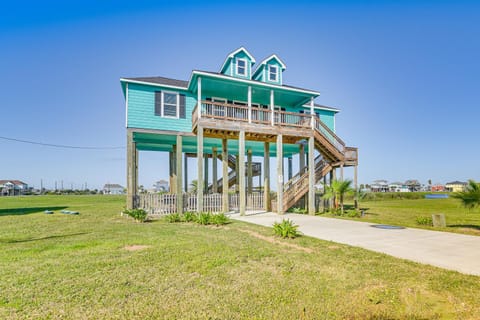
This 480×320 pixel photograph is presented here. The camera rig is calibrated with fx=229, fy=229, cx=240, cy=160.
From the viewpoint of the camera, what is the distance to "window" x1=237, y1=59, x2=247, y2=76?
626 inches

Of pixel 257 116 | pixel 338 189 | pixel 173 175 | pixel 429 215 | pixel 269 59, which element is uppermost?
pixel 269 59

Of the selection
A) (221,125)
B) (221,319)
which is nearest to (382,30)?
(221,125)

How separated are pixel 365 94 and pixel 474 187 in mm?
14992

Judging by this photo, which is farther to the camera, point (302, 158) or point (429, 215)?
point (302, 158)

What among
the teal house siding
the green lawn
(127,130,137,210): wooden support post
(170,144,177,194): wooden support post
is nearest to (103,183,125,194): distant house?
(170,144,177,194): wooden support post

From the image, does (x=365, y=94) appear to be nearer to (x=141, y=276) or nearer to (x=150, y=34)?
(x=150, y=34)

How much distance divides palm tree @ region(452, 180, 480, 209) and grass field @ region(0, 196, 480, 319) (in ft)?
20.9

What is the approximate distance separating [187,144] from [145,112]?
184 inches

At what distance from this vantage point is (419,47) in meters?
16.3

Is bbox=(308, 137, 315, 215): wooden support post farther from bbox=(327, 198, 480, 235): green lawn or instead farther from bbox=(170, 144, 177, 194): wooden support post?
bbox=(170, 144, 177, 194): wooden support post

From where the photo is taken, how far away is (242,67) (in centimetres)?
1602

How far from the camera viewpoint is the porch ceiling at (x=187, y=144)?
48.8 ft

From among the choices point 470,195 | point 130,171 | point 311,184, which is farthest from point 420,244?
point 130,171

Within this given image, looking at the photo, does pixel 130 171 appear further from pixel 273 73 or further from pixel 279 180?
pixel 273 73
